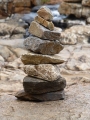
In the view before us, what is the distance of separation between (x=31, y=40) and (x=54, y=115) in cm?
151

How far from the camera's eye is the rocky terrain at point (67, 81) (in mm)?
4160

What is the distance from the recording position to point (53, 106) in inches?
175

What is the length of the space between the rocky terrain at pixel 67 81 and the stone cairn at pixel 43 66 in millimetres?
152

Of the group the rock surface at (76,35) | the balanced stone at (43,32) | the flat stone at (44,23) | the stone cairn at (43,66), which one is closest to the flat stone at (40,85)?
the stone cairn at (43,66)

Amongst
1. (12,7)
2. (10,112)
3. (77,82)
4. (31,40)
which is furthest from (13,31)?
(10,112)

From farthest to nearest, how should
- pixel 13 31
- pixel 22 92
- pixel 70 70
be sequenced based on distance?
pixel 13 31, pixel 70 70, pixel 22 92

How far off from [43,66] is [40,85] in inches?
12.2

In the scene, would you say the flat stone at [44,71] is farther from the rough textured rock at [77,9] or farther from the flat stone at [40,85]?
the rough textured rock at [77,9]

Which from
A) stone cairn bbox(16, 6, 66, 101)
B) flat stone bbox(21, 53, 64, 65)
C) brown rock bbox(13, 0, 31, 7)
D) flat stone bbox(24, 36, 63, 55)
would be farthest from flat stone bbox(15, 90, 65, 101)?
brown rock bbox(13, 0, 31, 7)

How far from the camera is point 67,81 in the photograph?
6.32 meters

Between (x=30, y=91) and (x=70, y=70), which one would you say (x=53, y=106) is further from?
(x=70, y=70)

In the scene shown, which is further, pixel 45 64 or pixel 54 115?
pixel 45 64

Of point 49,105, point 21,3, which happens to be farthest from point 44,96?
point 21,3

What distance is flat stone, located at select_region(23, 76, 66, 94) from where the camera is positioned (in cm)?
447
